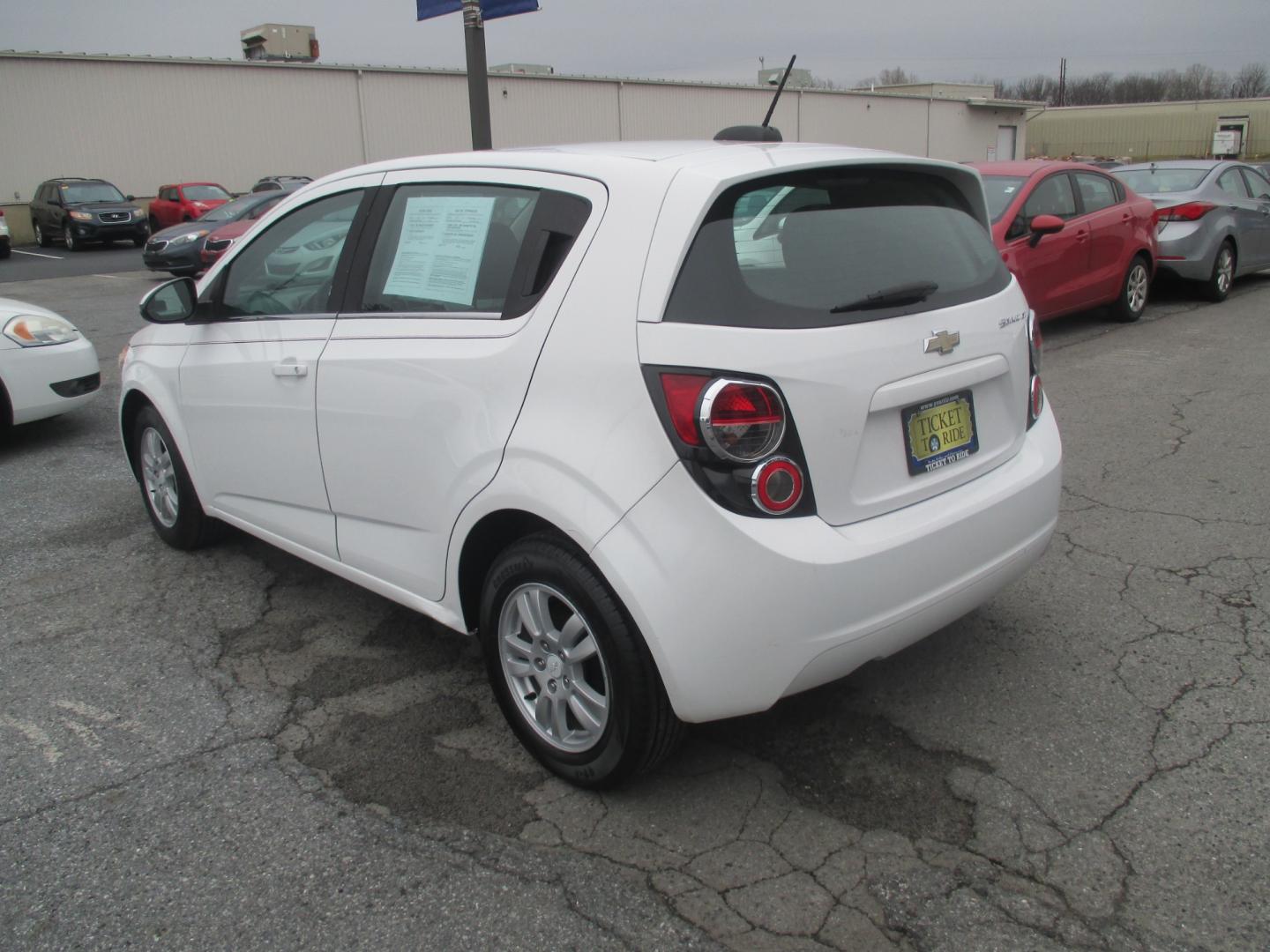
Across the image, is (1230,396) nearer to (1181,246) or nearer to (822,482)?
(1181,246)

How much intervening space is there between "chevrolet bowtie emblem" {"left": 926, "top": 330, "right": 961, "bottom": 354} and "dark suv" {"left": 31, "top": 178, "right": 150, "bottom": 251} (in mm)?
27784

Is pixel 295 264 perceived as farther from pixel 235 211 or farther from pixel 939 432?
pixel 235 211

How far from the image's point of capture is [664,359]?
2521 mm

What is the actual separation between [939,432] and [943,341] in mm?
241

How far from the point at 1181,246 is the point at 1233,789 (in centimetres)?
972

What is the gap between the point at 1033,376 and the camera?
3.36 meters

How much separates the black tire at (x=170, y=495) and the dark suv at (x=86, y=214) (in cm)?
2461

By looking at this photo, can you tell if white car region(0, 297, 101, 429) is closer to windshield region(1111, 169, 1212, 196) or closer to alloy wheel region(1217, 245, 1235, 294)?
windshield region(1111, 169, 1212, 196)

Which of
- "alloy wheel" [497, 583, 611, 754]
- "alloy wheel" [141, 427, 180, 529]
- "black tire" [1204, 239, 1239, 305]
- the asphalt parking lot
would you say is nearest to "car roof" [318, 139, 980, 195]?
"alloy wheel" [497, 583, 611, 754]

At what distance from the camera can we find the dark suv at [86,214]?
2628cm

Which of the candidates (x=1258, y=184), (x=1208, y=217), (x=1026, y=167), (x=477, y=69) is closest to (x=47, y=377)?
(x=477, y=69)

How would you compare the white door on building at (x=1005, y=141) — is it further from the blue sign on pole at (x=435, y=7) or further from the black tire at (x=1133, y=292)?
the blue sign on pole at (x=435, y=7)

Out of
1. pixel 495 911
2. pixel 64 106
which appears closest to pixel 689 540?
pixel 495 911

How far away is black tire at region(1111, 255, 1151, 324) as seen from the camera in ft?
33.1
